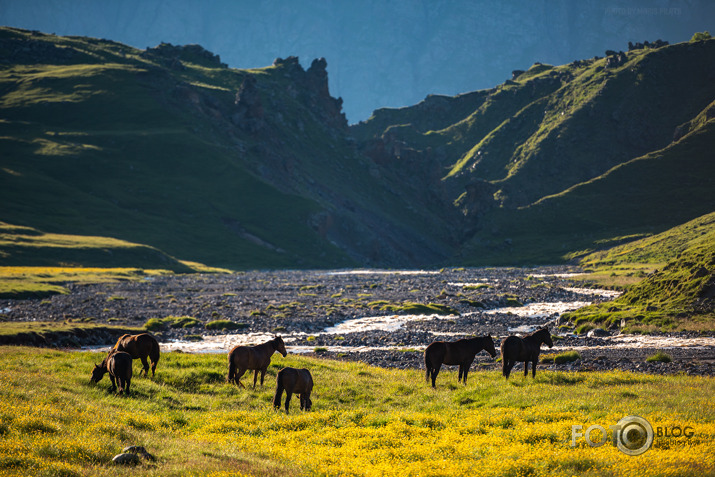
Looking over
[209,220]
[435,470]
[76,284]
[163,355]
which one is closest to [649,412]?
[435,470]

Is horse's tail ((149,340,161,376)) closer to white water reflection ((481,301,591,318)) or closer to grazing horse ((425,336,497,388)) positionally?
grazing horse ((425,336,497,388))

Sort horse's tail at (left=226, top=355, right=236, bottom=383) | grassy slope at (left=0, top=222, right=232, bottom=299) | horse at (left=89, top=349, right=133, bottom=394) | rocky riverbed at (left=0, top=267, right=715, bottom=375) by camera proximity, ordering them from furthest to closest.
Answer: grassy slope at (left=0, top=222, right=232, bottom=299) < rocky riverbed at (left=0, top=267, right=715, bottom=375) < horse's tail at (left=226, top=355, right=236, bottom=383) < horse at (left=89, top=349, right=133, bottom=394)

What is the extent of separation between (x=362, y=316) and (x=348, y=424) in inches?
1871

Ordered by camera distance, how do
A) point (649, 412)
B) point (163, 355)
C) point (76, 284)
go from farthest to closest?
1. point (76, 284)
2. point (163, 355)
3. point (649, 412)

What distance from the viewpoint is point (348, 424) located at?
20312 millimetres

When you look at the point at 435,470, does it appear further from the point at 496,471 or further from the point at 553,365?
the point at 553,365

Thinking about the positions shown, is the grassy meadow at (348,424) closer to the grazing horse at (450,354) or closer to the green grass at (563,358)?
the grazing horse at (450,354)

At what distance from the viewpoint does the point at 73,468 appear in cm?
1350

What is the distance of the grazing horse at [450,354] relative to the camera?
2717 cm

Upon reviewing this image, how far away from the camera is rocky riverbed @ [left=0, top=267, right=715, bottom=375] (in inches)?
1542

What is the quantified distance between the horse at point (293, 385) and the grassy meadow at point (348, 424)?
465mm

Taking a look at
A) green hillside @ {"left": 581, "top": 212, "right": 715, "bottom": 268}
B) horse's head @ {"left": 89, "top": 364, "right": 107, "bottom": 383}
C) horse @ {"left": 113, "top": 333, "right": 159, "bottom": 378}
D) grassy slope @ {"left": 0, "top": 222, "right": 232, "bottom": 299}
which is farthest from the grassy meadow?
green hillside @ {"left": 581, "top": 212, "right": 715, "bottom": 268}

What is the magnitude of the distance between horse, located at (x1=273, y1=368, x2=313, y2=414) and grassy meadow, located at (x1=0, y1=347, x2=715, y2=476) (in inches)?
18.3

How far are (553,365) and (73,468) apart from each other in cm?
2837
